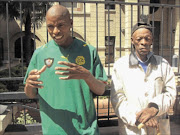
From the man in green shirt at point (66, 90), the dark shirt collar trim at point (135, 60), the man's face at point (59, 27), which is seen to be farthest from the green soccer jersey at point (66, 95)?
the dark shirt collar trim at point (135, 60)

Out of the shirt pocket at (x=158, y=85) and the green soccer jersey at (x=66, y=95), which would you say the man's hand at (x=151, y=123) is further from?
the green soccer jersey at (x=66, y=95)

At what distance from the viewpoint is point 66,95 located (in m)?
1.63

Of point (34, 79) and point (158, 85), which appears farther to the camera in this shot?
point (158, 85)

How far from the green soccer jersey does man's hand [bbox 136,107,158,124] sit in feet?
1.23

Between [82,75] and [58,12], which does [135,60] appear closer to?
[82,75]

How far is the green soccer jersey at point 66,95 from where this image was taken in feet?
5.37

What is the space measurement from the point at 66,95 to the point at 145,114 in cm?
66

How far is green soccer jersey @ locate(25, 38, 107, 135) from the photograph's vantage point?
64.4 inches

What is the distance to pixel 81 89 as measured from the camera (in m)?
1.67

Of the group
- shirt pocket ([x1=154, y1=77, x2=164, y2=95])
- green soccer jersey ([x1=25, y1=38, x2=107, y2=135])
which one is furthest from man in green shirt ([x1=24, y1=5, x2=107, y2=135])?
shirt pocket ([x1=154, y1=77, x2=164, y2=95])

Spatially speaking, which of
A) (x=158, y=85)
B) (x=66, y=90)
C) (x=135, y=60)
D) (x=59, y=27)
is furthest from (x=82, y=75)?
(x=158, y=85)

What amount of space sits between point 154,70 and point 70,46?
0.78 m

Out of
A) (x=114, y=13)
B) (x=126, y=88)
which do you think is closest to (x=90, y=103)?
(x=126, y=88)

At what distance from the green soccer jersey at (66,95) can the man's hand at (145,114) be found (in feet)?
1.23
